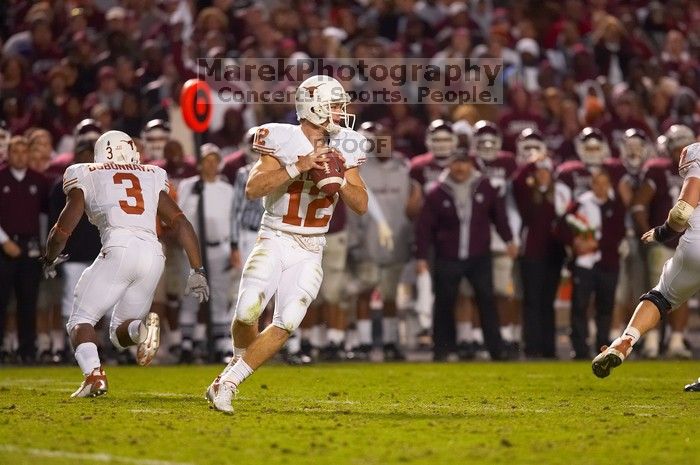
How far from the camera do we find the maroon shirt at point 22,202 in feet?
42.1

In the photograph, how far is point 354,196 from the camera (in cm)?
791

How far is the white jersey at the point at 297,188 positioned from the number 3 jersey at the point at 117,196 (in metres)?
1.15

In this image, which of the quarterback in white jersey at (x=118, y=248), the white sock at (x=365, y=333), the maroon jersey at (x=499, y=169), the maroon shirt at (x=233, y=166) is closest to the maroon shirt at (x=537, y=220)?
the maroon jersey at (x=499, y=169)

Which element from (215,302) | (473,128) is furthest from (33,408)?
(473,128)

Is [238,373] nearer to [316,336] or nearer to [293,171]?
[293,171]

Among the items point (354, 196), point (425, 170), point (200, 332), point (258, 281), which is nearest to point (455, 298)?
point (425, 170)

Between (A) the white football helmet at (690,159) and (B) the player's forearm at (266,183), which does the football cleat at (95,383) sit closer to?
(B) the player's forearm at (266,183)

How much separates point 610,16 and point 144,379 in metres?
9.98

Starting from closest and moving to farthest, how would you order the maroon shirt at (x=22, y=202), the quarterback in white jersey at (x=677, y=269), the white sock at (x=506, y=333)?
the quarterback in white jersey at (x=677, y=269) < the maroon shirt at (x=22, y=202) < the white sock at (x=506, y=333)

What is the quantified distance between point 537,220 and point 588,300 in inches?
35.4

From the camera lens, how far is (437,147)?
13.9 m

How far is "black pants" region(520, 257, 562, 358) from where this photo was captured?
45.0ft

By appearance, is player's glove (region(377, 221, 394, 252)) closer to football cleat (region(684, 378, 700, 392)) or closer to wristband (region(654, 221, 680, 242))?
football cleat (region(684, 378, 700, 392))

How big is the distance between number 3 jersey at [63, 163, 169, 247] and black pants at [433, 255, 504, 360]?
4.98 meters
